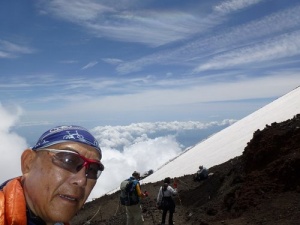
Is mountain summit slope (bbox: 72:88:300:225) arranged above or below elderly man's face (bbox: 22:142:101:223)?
below

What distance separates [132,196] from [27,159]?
855cm

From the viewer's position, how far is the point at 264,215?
10391 millimetres

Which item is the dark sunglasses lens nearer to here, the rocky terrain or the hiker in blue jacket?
the hiker in blue jacket

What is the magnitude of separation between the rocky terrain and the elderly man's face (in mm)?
8927

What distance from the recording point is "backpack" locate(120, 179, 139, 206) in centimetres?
1024

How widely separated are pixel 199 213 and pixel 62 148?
13.5 metres

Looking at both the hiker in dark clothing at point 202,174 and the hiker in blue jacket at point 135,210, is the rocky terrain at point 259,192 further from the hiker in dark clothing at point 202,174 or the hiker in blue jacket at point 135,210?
the hiker in dark clothing at point 202,174

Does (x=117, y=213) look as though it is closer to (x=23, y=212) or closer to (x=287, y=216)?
(x=287, y=216)

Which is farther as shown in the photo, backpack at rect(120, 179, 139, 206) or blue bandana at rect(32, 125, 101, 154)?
backpack at rect(120, 179, 139, 206)

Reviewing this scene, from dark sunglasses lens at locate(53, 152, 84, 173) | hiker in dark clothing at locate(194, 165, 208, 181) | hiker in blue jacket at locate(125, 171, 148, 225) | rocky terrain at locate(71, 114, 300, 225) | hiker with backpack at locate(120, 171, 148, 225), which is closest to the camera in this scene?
dark sunglasses lens at locate(53, 152, 84, 173)

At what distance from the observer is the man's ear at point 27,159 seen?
2.16 metres

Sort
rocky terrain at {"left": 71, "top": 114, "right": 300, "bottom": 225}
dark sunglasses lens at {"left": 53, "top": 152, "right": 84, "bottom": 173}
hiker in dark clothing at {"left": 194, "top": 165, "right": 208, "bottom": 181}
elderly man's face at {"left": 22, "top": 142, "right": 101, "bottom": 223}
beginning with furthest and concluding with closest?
hiker in dark clothing at {"left": 194, "top": 165, "right": 208, "bottom": 181} → rocky terrain at {"left": 71, "top": 114, "right": 300, "bottom": 225} → dark sunglasses lens at {"left": 53, "top": 152, "right": 84, "bottom": 173} → elderly man's face at {"left": 22, "top": 142, "right": 101, "bottom": 223}

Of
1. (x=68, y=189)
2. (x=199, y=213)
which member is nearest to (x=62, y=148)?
(x=68, y=189)

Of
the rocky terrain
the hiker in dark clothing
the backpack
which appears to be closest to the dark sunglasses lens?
the backpack
